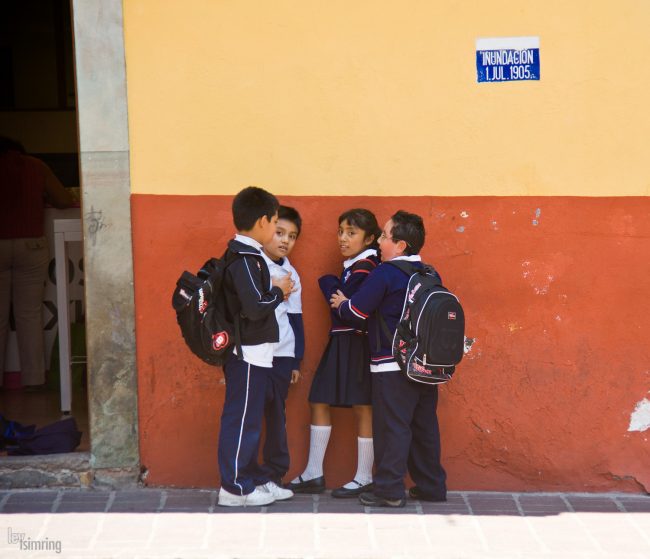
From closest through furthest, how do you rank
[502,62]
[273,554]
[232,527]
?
1. [273,554]
2. [232,527]
3. [502,62]

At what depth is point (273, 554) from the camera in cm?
459

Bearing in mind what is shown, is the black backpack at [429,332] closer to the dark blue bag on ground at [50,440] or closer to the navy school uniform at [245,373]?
the navy school uniform at [245,373]

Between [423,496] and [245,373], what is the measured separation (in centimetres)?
119

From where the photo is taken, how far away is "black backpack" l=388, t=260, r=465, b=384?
5.02m

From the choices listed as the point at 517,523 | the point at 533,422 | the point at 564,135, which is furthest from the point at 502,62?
the point at 517,523

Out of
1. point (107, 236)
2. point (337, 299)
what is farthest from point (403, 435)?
point (107, 236)

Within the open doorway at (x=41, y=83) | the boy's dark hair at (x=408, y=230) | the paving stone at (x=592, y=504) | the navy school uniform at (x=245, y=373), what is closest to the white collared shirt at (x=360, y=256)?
the boy's dark hair at (x=408, y=230)

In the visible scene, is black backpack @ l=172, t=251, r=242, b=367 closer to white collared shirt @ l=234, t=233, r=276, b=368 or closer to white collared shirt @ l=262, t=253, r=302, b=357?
white collared shirt @ l=234, t=233, r=276, b=368

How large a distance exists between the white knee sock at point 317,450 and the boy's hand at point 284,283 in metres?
0.83

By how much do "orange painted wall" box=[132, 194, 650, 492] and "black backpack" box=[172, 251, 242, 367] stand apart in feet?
1.63

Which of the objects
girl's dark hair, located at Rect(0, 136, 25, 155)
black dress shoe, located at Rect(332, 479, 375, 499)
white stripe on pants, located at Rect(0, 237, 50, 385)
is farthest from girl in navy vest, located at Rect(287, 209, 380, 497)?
girl's dark hair, located at Rect(0, 136, 25, 155)

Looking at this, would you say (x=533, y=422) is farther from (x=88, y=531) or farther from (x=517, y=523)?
(x=88, y=531)

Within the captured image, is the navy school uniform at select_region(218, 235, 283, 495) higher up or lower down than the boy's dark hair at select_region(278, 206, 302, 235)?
lower down

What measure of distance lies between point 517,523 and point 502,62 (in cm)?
241
